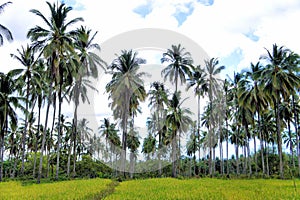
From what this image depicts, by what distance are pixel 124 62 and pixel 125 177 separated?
484 inches

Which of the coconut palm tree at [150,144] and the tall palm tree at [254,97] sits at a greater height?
the tall palm tree at [254,97]

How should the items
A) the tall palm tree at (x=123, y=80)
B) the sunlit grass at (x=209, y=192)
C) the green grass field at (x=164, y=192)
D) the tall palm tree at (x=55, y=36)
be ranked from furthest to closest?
the tall palm tree at (x=123, y=80) → the tall palm tree at (x=55, y=36) → the green grass field at (x=164, y=192) → the sunlit grass at (x=209, y=192)

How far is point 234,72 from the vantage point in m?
39.8

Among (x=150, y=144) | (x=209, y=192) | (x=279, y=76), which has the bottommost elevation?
(x=209, y=192)

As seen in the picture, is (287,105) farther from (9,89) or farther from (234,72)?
(9,89)

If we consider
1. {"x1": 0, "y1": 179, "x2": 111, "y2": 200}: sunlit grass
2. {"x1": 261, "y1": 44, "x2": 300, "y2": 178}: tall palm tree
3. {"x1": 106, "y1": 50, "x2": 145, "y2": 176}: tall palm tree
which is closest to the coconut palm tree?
{"x1": 106, "y1": 50, "x2": 145, "y2": 176}: tall palm tree

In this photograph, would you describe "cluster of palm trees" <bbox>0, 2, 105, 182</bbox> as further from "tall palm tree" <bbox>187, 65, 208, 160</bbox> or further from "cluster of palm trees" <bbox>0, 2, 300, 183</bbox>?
"tall palm tree" <bbox>187, 65, 208, 160</bbox>

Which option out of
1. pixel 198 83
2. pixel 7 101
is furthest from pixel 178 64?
pixel 7 101

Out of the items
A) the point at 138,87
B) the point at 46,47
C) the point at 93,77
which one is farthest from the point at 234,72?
the point at 46,47

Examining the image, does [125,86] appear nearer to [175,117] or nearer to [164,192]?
[175,117]

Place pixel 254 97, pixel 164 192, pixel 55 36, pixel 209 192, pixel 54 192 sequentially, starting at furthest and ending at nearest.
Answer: pixel 254 97 < pixel 55 36 < pixel 54 192 < pixel 164 192 < pixel 209 192

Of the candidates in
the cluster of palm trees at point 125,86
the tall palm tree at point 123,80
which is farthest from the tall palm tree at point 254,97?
the tall palm tree at point 123,80

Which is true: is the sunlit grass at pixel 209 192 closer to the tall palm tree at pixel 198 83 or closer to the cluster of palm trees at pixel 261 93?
the cluster of palm trees at pixel 261 93

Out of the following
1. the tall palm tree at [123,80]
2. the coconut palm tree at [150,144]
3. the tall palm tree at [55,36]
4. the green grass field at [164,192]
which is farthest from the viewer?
the coconut palm tree at [150,144]
